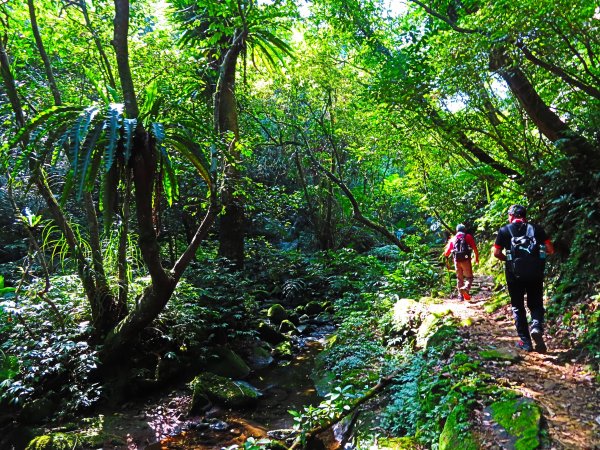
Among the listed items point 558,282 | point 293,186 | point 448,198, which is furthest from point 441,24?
point 293,186

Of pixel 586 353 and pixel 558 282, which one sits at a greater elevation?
pixel 558 282

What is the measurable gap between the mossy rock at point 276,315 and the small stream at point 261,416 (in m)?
2.58

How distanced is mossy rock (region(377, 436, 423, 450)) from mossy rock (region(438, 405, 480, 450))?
13.9 inches

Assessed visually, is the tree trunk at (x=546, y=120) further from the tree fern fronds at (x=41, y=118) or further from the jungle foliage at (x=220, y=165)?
the tree fern fronds at (x=41, y=118)

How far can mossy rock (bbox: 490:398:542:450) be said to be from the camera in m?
3.02

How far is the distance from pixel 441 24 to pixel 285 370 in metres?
7.57

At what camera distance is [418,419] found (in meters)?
4.08

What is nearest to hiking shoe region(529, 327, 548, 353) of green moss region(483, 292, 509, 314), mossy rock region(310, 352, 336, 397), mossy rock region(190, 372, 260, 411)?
green moss region(483, 292, 509, 314)

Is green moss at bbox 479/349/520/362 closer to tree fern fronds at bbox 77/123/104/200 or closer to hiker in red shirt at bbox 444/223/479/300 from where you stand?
hiker in red shirt at bbox 444/223/479/300

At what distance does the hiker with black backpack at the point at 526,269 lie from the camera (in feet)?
15.0

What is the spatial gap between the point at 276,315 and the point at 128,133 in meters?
7.67

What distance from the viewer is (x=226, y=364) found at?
24.6ft

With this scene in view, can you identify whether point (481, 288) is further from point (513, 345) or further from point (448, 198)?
point (513, 345)

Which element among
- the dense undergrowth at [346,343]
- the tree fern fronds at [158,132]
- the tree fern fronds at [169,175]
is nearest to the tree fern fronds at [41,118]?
the tree fern fronds at [158,132]
